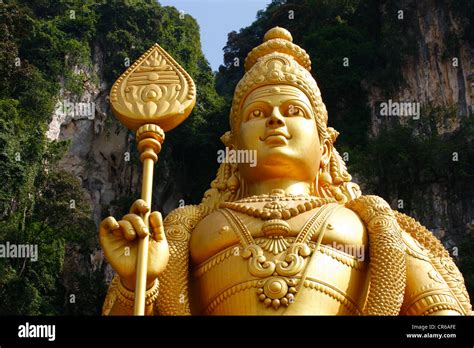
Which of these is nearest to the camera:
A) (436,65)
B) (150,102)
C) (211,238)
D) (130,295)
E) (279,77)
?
(130,295)

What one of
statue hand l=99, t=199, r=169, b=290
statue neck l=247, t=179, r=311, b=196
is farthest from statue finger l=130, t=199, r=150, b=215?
statue neck l=247, t=179, r=311, b=196

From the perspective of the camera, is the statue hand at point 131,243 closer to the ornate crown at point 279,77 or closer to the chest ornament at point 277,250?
the chest ornament at point 277,250

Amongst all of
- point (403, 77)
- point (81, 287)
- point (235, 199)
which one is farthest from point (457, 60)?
point (235, 199)

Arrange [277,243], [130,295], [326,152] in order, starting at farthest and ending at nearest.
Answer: [326,152] < [277,243] < [130,295]

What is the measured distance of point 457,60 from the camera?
20609 millimetres

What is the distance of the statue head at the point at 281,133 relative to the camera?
490 cm

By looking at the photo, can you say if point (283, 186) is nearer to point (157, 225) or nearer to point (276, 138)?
point (276, 138)

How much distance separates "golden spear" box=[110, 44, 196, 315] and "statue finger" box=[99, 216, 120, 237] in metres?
0.14

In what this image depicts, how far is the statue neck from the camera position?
16.2 ft

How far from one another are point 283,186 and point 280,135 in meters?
0.30

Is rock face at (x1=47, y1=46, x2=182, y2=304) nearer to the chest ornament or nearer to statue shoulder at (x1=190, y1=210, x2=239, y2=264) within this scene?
statue shoulder at (x1=190, y1=210, x2=239, y2=264)

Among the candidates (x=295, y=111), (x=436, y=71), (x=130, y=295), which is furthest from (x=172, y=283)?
(x=436, y=71)

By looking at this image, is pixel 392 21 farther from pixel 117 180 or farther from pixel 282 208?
pixel 282 208

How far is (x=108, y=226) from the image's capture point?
3854 mm
